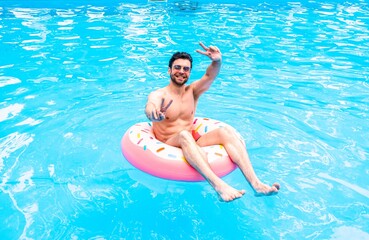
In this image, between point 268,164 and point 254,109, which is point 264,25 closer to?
point 254,109

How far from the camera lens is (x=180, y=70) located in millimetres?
3730

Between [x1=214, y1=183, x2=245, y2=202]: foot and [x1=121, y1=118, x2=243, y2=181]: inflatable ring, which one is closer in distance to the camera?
[x1=214, y1=183, x2=245, y2=202]: foot

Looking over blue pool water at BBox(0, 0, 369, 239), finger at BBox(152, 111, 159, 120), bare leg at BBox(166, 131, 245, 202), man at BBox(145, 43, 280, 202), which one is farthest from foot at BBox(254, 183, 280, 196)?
finger at BBox(152, 111, 159, 120)

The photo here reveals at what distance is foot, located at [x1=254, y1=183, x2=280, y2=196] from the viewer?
3125 mm

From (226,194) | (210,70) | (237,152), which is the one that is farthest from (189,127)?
(226,194)

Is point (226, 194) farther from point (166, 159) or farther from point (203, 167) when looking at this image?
point (166, 159)

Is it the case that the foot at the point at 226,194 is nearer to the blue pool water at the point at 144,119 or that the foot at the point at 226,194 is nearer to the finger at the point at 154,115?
the blue pool water at the point at 144,119

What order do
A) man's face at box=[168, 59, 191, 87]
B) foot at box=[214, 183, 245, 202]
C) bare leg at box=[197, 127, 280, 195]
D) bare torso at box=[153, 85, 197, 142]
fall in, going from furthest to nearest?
bare torso at box=[153, 85, 197, 142] < man's face at box=[168, 59, 191, 87] < bare leg at box=[197, 127, 280, 195] < foot at box=[214, 183, 245, 202]

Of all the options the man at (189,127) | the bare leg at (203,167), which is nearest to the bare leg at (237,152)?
the man at (189,127)

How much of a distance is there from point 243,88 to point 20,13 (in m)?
8.90

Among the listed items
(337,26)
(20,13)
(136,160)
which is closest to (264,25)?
(337,26)

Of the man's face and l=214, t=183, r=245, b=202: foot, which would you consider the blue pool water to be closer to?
l=214, t=183, r=245, b=202: foot

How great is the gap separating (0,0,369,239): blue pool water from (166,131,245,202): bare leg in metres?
0.41

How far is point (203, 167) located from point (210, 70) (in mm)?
1155
